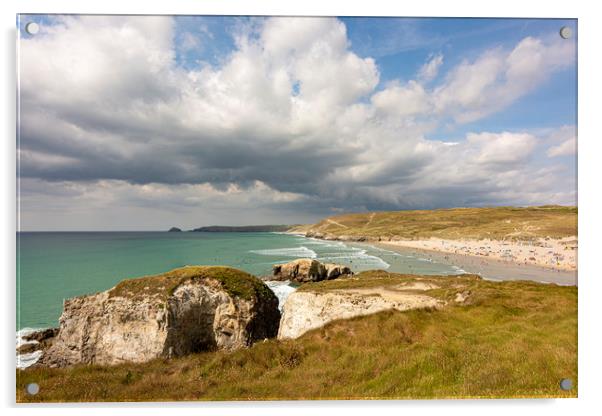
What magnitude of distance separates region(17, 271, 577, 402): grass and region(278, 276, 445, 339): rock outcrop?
46.5 inches

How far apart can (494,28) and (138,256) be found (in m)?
32.5

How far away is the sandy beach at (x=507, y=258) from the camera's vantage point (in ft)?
29.5

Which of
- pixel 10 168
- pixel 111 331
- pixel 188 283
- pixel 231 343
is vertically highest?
pixel 10 168

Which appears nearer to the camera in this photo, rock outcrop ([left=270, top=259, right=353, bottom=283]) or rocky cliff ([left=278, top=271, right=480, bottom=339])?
rocky cliff ([left=278, top=271, right=480, bottom=339])

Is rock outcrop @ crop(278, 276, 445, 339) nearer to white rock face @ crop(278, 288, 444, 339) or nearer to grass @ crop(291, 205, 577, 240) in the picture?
white rock face @ crop(278, 288, 444, 339)

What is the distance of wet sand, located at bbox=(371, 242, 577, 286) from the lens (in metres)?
9.49

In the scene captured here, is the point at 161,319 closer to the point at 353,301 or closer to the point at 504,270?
the point at 353,301

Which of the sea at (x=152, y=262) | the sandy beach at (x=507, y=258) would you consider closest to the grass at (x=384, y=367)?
the sandy beach at (x=507, y=258)

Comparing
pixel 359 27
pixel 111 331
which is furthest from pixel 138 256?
pixel 359 27

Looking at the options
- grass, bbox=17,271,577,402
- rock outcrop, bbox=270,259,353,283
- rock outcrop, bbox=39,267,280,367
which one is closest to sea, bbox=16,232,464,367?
rock outcrop, bbox=270,259,353,283

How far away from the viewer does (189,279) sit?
479 inches

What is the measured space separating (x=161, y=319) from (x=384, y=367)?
9366 millimetres

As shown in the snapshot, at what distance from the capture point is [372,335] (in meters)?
8.69
